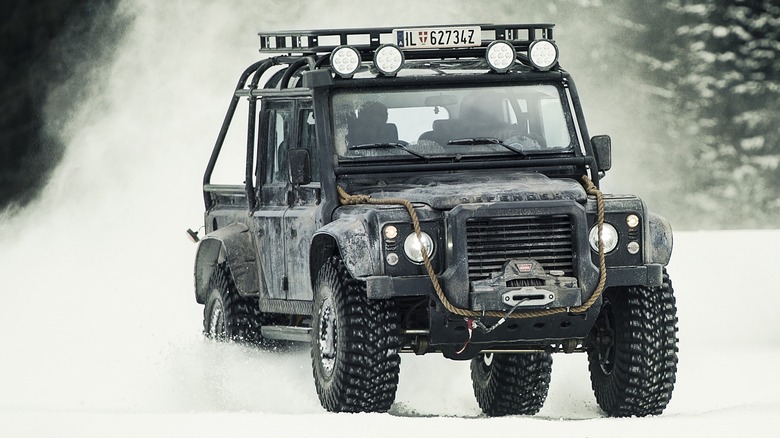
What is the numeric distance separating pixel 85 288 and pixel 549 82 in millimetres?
10791

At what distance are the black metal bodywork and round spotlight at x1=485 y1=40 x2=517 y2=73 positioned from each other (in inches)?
3.5

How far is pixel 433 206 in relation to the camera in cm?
972

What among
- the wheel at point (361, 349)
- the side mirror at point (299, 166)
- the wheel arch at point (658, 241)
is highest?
the side mirror at point (299, 166)

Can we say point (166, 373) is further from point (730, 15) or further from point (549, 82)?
point (730, 15)

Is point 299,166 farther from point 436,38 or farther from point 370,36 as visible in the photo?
point 436,38

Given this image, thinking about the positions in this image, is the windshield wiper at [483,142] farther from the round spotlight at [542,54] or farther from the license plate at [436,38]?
the license plate at [436,38]

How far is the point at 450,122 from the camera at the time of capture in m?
10.8

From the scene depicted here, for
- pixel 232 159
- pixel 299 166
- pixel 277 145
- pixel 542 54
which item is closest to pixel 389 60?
pixel 299 166

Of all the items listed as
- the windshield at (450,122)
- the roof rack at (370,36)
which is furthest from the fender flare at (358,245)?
the roof rack at (370,36)

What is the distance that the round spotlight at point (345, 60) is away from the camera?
416 inches

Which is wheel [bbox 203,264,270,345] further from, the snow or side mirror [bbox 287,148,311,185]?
side mirror [bbox 287,148,311,185]

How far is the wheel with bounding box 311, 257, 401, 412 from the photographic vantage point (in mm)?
9695

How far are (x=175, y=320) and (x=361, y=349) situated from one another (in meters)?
8.43

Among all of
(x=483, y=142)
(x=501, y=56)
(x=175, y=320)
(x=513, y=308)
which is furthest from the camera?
(x=175, y=320)
